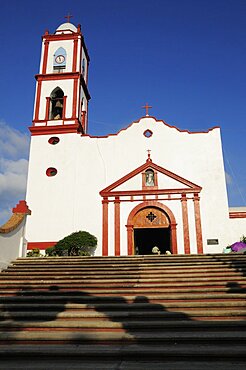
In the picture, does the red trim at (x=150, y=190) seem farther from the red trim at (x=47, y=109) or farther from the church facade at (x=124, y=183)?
the red trim at (x=47, y=109)

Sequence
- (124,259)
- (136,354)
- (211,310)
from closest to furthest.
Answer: (136,354) → (211,310) → (124,259)

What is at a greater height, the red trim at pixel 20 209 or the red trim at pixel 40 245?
the red trim at pixel 20 209

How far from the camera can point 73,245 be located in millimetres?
15547

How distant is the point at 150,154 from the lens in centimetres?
1795

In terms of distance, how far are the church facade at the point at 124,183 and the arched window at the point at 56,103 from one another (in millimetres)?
79

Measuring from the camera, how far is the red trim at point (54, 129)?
18.7 metres

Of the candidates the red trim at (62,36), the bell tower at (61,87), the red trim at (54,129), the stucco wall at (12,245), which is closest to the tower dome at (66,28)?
the bell tower at (61,87)

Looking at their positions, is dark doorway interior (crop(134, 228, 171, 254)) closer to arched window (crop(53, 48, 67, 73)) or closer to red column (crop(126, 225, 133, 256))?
red column (crop(126, 225, 133, 256))

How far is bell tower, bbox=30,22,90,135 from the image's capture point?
748 inches

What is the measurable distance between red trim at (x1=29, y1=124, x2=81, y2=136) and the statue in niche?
4.91m

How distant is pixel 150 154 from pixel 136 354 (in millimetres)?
14228

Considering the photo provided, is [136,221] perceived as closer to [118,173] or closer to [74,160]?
[118,173]

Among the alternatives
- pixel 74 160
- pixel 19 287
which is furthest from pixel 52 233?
pixel 19 287

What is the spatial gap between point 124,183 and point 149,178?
1.37m
